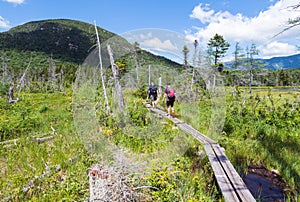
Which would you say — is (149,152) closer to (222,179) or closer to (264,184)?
(222,179)

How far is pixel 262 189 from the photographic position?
443 centimetres

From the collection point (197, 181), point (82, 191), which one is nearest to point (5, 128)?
point (82, 191)

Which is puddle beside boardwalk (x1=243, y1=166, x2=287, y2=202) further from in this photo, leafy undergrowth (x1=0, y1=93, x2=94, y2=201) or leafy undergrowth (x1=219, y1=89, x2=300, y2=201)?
leafy undergrowth (x1=0, y1=93, x2=94, y2=201)

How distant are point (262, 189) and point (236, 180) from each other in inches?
43.6

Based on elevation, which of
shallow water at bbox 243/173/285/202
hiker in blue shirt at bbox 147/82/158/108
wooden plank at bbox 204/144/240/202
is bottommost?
shallow water at bbox 243/173/285/202

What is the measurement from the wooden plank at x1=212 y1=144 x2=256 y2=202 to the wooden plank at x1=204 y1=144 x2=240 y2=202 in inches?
2.8

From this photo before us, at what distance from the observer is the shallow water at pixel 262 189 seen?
4.11 metres

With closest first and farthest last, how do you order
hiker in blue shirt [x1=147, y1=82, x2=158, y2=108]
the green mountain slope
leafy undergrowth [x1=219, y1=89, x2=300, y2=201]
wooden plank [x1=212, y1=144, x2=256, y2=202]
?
wooden plank [x1=212, y1=144, x2=256, y2=202] < leafy undergrowth [x1=219, y1=89, x2=300, y2=201] < hiker in blue shirt [x1=147, y1=82, x2=158, y2=108] < the green mountain slope

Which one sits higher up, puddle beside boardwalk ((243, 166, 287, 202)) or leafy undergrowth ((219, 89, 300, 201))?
leafy undergrowth ((219, 89, 300, 201))

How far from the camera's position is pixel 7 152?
19.3 feet

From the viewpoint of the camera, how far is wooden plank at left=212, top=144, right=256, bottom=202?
3.30 m

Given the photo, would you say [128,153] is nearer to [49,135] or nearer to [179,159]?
[179,159]

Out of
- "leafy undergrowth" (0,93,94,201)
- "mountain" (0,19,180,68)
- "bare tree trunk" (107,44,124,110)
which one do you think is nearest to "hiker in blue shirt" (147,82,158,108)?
"bare tree trunk" (107,44,124,110)

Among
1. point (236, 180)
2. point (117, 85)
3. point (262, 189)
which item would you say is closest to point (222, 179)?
point (236, 180)
